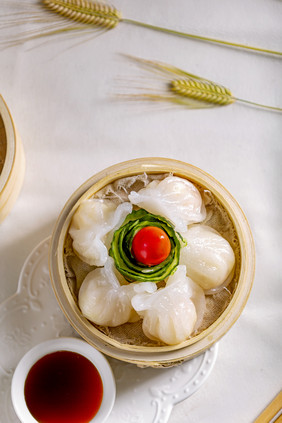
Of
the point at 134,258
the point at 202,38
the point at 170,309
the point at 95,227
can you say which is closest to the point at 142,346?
the point at 170,309

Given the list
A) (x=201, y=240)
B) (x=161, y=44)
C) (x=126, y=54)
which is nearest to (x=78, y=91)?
(x=126, y=54)

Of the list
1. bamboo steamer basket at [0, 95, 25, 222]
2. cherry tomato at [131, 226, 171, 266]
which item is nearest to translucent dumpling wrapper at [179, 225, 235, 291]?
cherry tomato at [131, 226, 171, 266]

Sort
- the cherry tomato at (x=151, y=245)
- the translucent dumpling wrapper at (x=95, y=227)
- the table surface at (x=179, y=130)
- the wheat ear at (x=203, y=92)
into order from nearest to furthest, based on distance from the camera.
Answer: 1. the cherry tomato at (x=151, y=245)
2. the translucent dumpling wrapper at (x=95, y=227)
3. the table surface at (x=179, y=130)
4. the wheat ear at (x=203, y=92)

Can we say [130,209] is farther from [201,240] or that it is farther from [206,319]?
[206,319]

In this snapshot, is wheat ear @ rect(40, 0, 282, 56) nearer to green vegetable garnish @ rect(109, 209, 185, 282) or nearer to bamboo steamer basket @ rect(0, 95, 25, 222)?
bamboo steamer basket @ rect(0, 95, 25, 222)

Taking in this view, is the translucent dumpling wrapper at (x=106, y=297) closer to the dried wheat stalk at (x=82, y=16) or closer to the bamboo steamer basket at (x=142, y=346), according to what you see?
the bamboo steamer basket at (x=142, y=346)

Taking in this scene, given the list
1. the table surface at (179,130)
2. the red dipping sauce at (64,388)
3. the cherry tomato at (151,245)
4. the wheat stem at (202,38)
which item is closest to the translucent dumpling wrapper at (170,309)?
the cherry tomato at (151,245)
